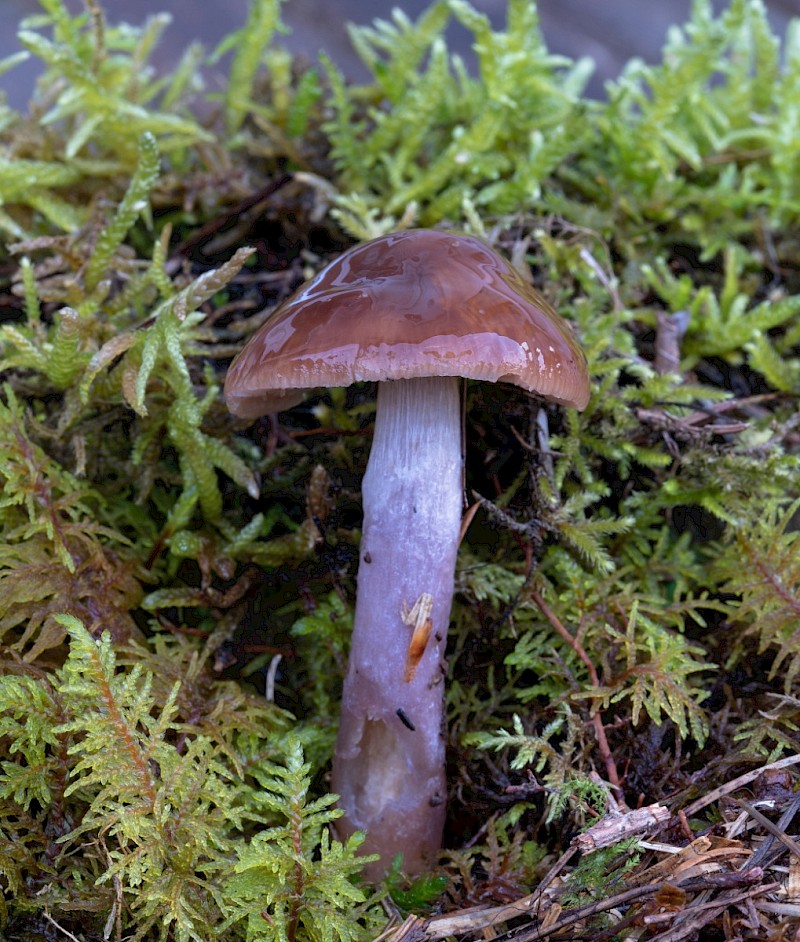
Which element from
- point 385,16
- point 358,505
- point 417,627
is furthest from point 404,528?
point 385,16

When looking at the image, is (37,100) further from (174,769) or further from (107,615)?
(174,769)

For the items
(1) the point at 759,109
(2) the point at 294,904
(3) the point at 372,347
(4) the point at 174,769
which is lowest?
(2) the point at 294,904

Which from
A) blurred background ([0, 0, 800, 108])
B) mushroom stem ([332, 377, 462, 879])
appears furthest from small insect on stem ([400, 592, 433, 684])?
blurred background ([0, 0, 800, 108])

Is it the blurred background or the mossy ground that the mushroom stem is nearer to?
the mossy ground

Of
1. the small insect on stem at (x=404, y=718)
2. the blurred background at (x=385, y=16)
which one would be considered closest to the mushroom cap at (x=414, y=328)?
the small insect on stem at (x=404, y=718)

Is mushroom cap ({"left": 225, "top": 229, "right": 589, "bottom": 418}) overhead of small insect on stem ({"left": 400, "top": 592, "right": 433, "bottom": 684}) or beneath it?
A: overhead

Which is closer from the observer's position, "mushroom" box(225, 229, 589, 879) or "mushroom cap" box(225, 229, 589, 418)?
"mushroom cap" box(225, 229, 589, 418)

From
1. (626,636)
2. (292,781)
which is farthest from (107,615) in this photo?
(626,636)
